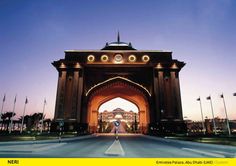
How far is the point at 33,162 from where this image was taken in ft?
17.4

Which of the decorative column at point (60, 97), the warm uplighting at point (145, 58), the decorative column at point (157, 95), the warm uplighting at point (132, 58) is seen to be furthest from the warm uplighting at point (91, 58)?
the decorative column at point (157, 95)

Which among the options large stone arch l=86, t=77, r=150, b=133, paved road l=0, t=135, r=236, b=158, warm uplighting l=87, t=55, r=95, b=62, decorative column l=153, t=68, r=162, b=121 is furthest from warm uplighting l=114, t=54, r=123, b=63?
paved road l=0, t=135, r=236, b=158

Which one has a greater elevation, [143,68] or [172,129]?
[143,68]

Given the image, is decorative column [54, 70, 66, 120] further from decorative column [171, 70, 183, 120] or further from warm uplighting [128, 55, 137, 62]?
decorative column [171, 70, 183, 120]

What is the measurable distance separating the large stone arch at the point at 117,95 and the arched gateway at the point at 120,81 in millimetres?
283

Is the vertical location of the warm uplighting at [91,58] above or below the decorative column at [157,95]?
above

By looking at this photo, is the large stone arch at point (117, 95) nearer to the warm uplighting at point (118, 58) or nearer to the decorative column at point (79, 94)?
the decorative column at point (79, 94)

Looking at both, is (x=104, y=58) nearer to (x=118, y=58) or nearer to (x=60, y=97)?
(x=118, y=58)

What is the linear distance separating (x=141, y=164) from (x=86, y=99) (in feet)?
135

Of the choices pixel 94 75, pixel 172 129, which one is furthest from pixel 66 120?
pixel 172 129

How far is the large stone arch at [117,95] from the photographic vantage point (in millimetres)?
46531

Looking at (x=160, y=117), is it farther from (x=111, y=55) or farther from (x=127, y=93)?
(x=111, y=55)

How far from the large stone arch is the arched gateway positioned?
0.93 ft

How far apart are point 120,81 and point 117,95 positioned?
35.4ft
